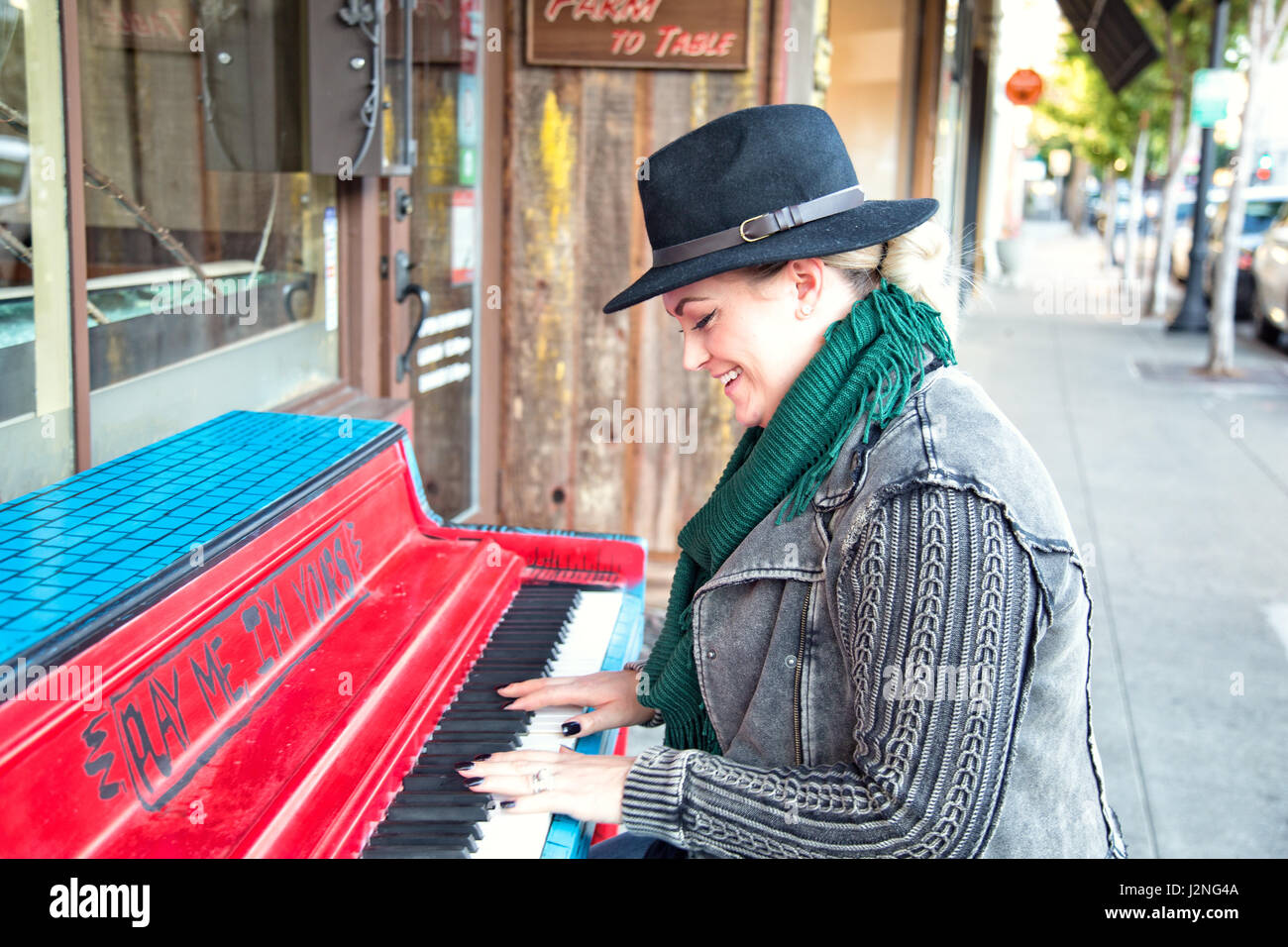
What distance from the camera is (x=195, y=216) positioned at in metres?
3.12

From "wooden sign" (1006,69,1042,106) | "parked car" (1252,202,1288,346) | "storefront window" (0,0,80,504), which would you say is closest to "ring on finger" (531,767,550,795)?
"storefront window" (0,0,80,504)

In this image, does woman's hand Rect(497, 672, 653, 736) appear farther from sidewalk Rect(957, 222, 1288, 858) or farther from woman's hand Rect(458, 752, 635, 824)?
sidewalk Rect(957, 222, 1288, 858)

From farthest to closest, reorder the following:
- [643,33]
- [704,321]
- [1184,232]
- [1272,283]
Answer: [1184,232] → [1272,283] → [643,33] → [704,321]

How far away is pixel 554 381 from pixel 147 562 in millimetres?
3260

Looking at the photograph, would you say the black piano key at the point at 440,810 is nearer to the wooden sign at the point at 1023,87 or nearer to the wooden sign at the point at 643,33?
the wooden sign at the point at 643,33

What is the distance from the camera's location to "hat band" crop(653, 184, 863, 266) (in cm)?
162

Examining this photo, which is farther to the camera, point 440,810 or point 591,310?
point 591,310

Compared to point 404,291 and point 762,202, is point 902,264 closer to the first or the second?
point 762,202

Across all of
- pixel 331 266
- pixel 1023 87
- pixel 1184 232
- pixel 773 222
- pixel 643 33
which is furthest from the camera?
pixel 1184 232

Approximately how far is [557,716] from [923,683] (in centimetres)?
68

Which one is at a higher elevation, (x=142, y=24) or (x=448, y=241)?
(x=142, y=24)

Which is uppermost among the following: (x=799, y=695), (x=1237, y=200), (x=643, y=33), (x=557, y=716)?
(x=643, y=33)

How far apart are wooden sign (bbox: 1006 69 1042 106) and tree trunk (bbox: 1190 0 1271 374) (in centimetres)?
392

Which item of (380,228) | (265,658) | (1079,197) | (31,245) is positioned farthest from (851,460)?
(1079,197)
